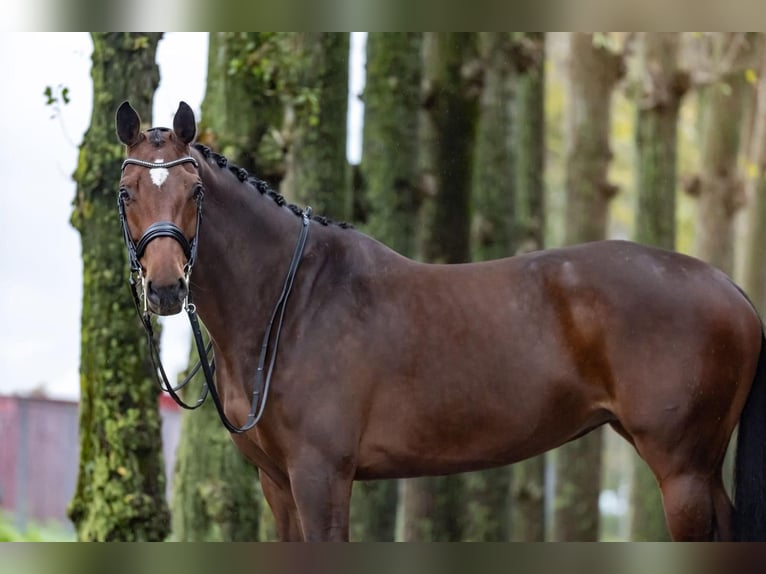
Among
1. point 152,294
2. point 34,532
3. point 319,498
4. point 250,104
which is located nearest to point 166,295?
point 152,294

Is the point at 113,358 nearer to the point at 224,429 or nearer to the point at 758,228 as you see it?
the point at 224,429

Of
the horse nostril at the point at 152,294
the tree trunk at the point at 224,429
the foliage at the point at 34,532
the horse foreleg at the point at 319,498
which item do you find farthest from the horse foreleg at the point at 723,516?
the foliage at the point at 34,532

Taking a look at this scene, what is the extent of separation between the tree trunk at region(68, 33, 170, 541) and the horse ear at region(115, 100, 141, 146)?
2464 millimetres

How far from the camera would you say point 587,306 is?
5.96m

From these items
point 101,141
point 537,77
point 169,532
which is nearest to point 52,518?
point 169,532

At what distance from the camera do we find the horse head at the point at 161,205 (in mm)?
5184

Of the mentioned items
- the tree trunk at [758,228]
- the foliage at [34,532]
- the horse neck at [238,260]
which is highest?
the tree trunk at [758,228]

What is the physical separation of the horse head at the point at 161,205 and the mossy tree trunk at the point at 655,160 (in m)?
7.27

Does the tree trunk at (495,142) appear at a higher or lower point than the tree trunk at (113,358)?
higher

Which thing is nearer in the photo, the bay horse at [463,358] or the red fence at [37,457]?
the bay horse at [463,358]

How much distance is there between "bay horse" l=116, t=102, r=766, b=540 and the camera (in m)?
5.76

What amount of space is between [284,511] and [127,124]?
6.93 feet

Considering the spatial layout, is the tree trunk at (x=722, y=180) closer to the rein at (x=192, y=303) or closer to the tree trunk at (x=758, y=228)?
the tree trunk at (x=758, y=228)

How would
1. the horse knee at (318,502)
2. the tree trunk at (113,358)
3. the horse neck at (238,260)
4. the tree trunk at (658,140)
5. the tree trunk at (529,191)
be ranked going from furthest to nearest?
the tree trunk at (658,140)
the tree trunk at (529,191)
the tree trunk at (113,358)
the horse neck at (238,260)
the horse knee at (318,502)
